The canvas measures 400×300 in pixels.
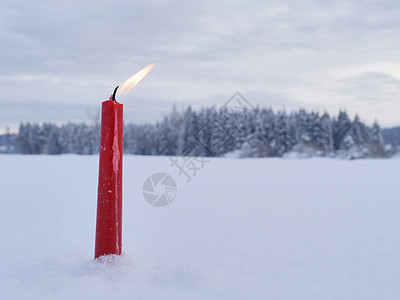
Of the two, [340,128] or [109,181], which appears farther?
[340,128]

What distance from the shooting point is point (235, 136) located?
97.2ft

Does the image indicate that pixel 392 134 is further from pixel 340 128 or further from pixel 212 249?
pixel 212 249

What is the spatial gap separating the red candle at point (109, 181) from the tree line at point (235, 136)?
23.5m

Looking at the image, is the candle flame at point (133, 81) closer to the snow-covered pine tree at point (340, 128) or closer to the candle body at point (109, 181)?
the candle body at point (109, 181)

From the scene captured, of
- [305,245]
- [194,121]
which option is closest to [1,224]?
[305,245]

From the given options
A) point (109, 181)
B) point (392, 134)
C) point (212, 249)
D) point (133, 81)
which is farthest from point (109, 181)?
point (392, 134)

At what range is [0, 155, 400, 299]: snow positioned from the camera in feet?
5.18

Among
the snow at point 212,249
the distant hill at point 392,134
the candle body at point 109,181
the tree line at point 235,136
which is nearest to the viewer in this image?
the snow at point 212,249

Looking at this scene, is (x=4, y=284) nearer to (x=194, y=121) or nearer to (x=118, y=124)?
(x=118, y=124)

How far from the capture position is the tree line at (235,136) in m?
28.0

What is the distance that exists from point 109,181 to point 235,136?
28.2 meters

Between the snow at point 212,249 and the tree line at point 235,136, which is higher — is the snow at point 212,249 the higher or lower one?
the lower one

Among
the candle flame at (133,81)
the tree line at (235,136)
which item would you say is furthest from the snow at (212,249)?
the tree line at (235,136)

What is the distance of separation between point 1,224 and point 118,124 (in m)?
1.71
